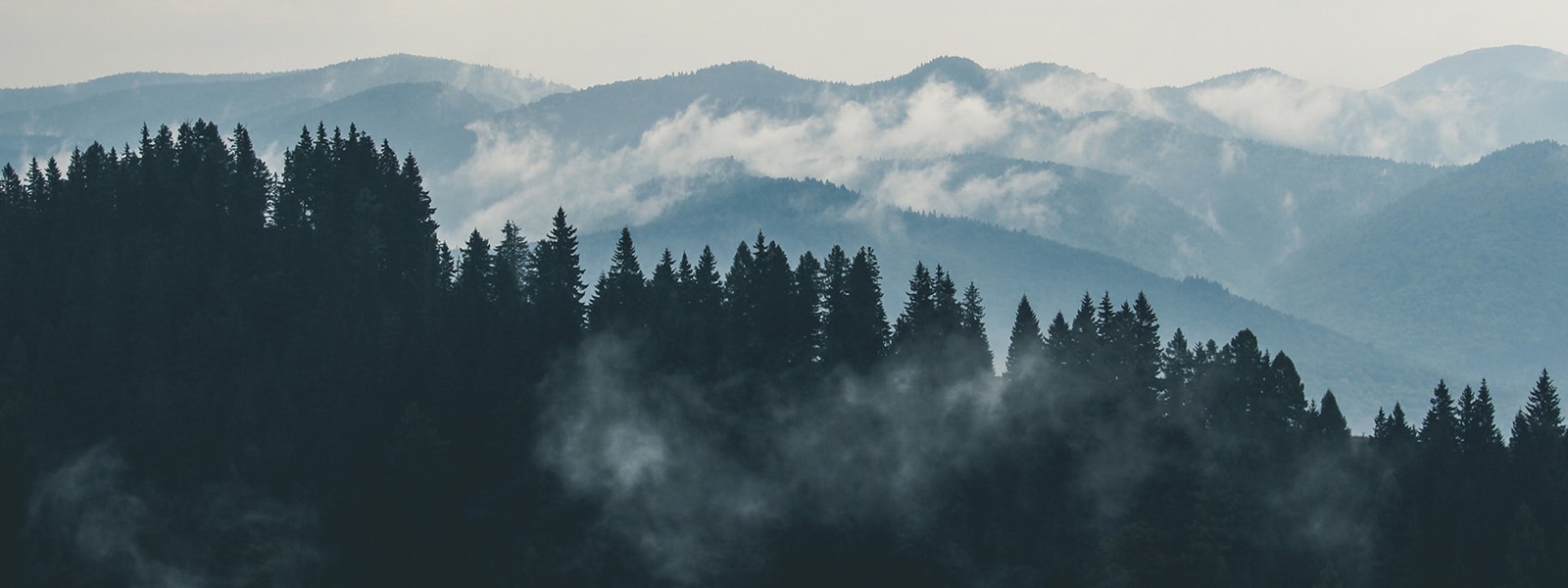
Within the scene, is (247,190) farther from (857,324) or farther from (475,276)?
(857,324)

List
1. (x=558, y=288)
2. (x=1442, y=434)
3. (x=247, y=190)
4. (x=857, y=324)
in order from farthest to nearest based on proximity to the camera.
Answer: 1. (x=247, y=190)
2. (x=558, y=288)
3. (x=857, y=324)
4. (x=1442, y=434)

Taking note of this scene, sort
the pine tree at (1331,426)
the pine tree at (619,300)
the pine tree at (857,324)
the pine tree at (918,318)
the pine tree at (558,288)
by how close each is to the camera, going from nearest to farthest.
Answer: the pine tree at (1331,426) < the pine tree at (918,318) < the pine tree at (857,324) < the pine tree at (619,300) < the pine tree at (558,288)

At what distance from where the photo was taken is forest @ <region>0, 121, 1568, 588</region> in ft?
452

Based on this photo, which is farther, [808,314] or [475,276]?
[475,276]

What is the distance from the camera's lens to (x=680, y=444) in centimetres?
15138

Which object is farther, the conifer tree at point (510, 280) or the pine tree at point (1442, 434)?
the conifer tree at point (510, 280)

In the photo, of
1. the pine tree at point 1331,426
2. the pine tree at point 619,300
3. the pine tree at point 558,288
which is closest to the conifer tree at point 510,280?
the pine tree at point 558,288

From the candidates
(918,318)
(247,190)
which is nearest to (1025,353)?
(918,318)

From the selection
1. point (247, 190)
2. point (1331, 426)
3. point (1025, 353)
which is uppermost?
point (247, 190)

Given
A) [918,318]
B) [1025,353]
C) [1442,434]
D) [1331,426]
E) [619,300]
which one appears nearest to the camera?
[1442,434]

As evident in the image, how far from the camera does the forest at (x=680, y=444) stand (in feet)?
452

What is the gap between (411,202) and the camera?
561 ft

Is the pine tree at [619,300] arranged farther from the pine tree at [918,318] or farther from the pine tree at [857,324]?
the pine tree at [918,318]

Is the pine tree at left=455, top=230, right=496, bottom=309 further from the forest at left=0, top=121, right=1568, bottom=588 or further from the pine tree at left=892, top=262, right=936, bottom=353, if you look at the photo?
the pine tree at left=892, top=262, right=936, bottom=353
